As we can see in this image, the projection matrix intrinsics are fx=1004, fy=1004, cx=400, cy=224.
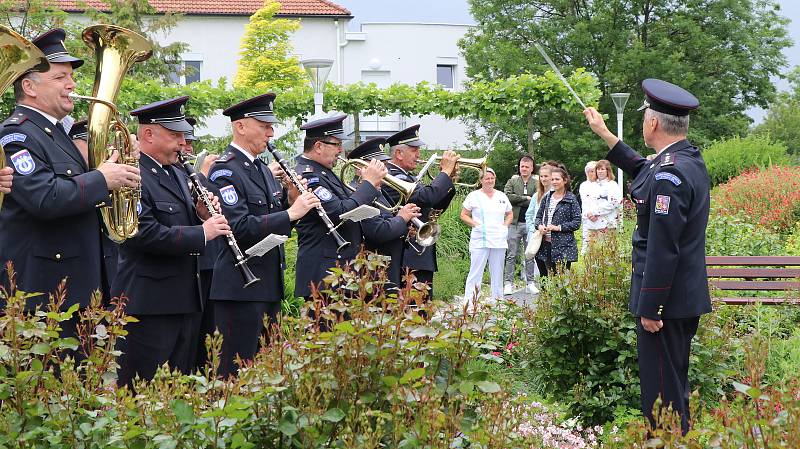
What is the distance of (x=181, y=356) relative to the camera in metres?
5.71

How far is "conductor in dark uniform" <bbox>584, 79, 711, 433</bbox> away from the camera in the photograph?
15.9 ft

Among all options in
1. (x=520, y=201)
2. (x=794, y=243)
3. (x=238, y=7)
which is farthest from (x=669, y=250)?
(x=238, y=7)

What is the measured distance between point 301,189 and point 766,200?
11.9m

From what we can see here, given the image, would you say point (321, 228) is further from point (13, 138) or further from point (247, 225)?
point (13, 138)

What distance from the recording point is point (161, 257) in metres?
5.62

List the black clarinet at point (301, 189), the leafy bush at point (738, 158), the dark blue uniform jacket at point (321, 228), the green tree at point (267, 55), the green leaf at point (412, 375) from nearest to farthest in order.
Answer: the green leaf at point (412, 375), the black clarinet at point (301, 189), the dark blue uniform jacket at point (321, 228), the leafy bush at point (738, 158), the green tree at point (267, 55)

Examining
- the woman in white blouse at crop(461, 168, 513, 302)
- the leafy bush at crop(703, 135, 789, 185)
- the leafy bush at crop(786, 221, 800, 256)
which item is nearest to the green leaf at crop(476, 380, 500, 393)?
the woman in white blouse at crop(461, 168, 513, 302)

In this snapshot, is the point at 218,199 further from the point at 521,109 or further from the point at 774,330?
the point at 521,109

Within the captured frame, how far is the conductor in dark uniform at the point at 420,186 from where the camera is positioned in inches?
337

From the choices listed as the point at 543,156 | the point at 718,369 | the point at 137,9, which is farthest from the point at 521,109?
the point at 543,156

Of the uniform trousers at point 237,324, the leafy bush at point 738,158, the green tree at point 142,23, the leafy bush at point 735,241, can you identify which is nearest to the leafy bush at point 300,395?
the uniform trousers at point 237,324

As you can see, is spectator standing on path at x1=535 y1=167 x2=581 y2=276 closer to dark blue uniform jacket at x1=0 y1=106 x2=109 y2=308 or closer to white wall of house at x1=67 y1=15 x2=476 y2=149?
dark blue uniform jacket at x1=0 y1=106 x2=109 y2=308

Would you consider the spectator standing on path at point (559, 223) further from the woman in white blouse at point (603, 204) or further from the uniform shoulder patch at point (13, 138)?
the uniform shoulder patch at point (13, 138)

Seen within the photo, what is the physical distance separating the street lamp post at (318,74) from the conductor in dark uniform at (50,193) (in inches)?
381
